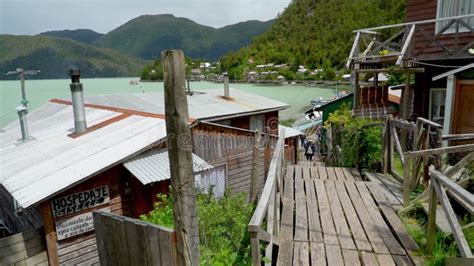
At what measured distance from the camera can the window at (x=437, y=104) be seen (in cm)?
980

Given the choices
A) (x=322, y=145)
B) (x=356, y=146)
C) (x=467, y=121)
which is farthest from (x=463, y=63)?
(x=322, y=145)

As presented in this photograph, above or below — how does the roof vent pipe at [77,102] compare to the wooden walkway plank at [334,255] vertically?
above

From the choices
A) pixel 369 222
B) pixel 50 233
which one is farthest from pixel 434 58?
pixel 50 233

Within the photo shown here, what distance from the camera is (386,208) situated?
502 cm

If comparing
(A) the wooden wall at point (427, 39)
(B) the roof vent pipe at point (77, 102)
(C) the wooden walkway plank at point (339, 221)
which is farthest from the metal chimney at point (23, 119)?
(A) the wooden wall at point (427, 39)

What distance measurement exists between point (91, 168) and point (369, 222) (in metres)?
5.63

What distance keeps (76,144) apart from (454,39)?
1060cm

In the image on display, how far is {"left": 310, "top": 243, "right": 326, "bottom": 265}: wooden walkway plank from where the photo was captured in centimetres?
365

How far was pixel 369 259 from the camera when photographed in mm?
3664

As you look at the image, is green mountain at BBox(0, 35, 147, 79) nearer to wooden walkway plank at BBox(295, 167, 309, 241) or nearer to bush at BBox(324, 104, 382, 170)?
wooden walkway plank at BBox(295, 167, 309, 241)

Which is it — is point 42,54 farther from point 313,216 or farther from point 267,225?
point 267,225

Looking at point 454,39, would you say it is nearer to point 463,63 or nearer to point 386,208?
point 463,63

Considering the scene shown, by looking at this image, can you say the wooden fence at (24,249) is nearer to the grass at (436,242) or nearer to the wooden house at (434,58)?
the grass at (436,242)

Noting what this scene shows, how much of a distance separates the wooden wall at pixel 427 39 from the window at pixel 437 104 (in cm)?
138
